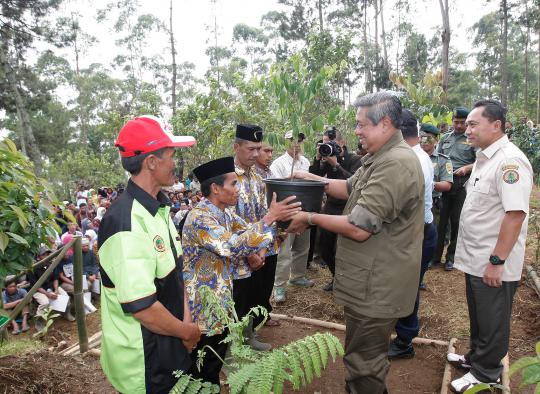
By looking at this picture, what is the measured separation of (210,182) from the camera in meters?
2.44

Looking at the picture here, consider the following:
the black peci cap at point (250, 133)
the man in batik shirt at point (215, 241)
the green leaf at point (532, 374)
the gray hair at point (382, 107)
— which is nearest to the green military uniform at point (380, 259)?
the gray hair at point (382, 107)

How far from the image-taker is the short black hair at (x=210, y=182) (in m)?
2.42

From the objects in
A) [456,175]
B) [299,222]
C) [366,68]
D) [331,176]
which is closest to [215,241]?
[299,222]

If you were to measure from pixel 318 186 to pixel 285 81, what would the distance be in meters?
1.25

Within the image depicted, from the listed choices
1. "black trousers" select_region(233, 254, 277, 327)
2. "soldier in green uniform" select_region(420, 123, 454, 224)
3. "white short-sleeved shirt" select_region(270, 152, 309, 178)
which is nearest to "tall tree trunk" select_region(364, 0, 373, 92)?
"soldier in green uniform" select_region(420, 123, 454, 224)

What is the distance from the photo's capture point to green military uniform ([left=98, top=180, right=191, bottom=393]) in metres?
1.52

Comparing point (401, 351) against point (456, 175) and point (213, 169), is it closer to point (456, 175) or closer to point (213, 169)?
point (213, 169)

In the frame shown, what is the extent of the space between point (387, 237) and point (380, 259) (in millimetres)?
128

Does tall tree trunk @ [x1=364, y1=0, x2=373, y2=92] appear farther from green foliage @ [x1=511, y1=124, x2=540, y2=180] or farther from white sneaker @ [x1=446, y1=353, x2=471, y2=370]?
white sneaker @ [x1=446, y1=353, x2=471, y2=370]

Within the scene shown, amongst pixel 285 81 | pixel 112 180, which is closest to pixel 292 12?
pixel 112 180

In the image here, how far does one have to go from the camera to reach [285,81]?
3312 mm

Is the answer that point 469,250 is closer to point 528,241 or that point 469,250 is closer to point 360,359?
point 360,359

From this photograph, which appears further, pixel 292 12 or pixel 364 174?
pixel 292 12

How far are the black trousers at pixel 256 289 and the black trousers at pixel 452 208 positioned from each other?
3.05 meters
